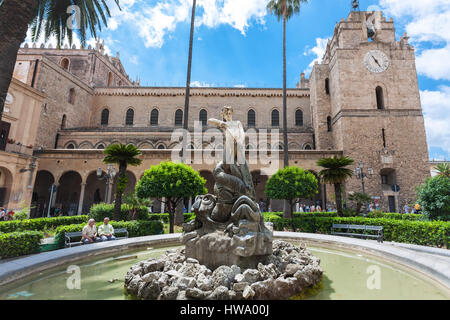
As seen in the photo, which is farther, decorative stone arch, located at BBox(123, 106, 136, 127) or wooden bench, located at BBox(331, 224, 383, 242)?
decorative stone arch, located at BBox(123, 106, 136, 127)

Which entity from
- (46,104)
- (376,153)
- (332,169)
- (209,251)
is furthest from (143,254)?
(46,104)

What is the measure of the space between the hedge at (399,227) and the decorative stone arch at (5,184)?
62.9ft

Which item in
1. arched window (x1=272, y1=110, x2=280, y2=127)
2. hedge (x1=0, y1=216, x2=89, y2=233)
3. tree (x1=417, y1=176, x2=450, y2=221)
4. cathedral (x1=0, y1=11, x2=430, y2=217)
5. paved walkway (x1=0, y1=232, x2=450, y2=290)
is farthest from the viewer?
arched window (x1=272, y1=110, x2=280, y2=127)

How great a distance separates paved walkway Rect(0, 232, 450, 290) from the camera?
3734 millimetres

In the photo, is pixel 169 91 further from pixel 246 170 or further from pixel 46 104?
pixel 246 170

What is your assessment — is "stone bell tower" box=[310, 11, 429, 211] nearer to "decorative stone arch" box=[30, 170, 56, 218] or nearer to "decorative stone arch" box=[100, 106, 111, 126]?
"decorative stone arch" box=[100, 106, 111, 126]

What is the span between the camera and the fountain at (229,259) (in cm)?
306

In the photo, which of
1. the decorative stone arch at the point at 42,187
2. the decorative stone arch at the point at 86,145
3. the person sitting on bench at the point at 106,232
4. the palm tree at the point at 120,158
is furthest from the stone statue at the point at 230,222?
the decorative stone arch at the point at 86,145

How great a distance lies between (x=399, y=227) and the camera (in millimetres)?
7820

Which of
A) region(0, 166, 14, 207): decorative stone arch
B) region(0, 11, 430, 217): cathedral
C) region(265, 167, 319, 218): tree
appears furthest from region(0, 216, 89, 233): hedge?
region(265, 167, 319, 218): tree

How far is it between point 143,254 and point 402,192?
23.0 metres

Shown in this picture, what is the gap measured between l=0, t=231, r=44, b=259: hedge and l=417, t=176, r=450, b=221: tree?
42.2 ft

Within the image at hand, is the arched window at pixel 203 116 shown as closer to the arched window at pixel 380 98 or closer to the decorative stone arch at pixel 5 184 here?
the decorative stone arch at pixel 5 184

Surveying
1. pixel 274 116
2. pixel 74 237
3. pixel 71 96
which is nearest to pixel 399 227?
pixel 74 237
